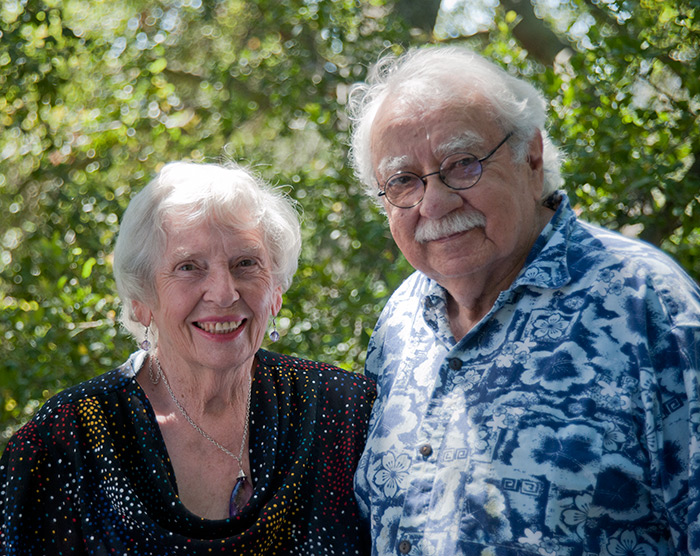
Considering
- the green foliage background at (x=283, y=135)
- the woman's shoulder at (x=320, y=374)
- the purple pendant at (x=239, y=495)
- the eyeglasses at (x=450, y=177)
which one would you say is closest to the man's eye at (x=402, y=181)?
the eyeglasses at (x=450, y=177)

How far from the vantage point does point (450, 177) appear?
6.84ft

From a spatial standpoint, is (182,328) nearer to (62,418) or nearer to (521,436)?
(62,418)

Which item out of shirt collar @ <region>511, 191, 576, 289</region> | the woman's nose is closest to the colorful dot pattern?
the woman's nose

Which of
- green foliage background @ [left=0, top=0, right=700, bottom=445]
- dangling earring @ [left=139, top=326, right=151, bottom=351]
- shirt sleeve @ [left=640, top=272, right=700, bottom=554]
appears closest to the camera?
shirt sleeve @ [left=640, top=272, right=700, bottom=554]

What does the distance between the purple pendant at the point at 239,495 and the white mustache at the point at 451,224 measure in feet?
2.89

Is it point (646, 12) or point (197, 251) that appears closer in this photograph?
point (197, 251)

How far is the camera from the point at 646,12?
3262 mm

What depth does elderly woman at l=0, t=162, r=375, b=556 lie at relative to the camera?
1.98m

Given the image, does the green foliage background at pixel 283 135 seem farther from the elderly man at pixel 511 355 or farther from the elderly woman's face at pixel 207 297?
the elderly woman's face at pixel 207 297

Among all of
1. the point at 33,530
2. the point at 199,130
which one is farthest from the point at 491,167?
the point at 199,130

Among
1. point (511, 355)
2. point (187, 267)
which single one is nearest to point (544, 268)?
point (511, 355)

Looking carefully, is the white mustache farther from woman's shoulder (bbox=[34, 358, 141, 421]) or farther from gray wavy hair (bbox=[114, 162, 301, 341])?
woman's shoulder (bbox=[34, 358, 141, 421])

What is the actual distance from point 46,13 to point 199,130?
5.54 feet

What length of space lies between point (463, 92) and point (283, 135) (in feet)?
9.57
